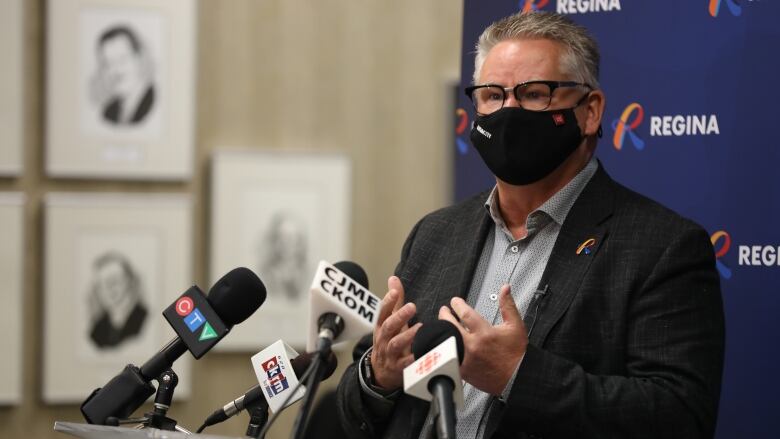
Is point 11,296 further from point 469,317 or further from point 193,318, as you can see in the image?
point 469,317

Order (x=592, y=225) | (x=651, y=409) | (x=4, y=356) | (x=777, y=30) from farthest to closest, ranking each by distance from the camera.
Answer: (x=4, y=356) → (x=777, y=30) → (x=592, y=225) → (x=651, y=409)

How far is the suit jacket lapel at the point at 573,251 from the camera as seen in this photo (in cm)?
213

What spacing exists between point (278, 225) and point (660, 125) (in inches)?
107

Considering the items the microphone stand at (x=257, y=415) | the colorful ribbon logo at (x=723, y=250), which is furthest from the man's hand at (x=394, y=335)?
the colorful ribbon logo at (x=723, y=250)

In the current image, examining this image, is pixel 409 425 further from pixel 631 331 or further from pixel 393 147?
pixel 393 147

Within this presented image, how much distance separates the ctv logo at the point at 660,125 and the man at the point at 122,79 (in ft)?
9.24

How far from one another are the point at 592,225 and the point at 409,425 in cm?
62

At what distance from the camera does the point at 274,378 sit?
6.72ft

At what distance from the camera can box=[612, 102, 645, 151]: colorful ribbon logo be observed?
9.39ft

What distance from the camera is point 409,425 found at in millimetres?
2242

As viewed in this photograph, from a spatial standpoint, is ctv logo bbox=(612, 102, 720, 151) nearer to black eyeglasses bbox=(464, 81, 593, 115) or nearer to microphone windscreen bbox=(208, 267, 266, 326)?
black eyeglasses bbox=(464, 81, 593, 115)

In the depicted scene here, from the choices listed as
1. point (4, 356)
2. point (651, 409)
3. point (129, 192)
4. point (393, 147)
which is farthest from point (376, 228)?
point (651, 409)

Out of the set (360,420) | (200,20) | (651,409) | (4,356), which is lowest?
(4,356)

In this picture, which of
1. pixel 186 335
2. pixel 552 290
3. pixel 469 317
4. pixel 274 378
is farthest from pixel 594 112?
pixel 186 335
